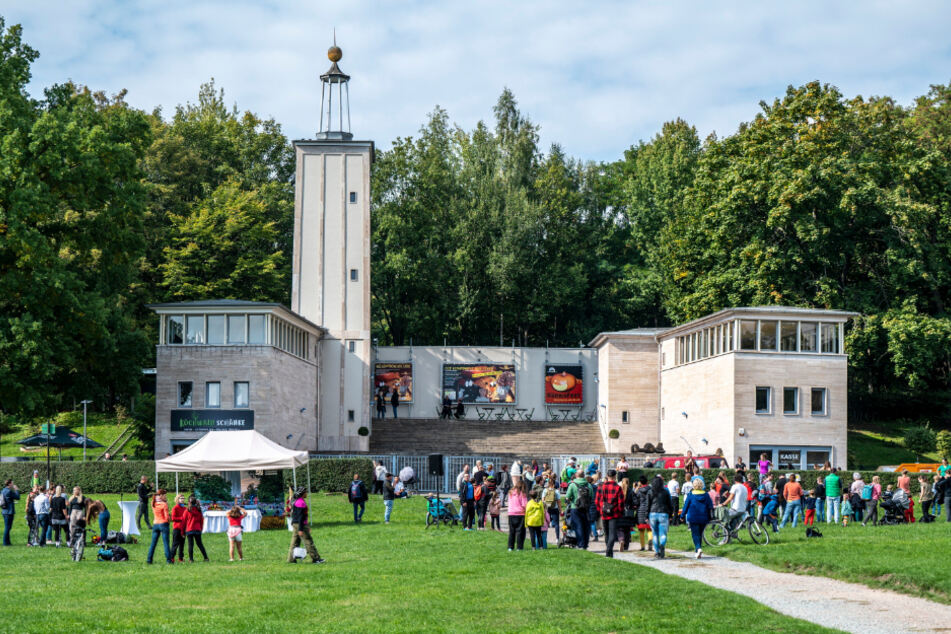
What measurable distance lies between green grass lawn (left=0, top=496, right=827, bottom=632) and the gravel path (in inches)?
28.1

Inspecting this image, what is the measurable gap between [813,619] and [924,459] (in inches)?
1580

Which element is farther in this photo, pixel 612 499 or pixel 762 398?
pixel 762 398

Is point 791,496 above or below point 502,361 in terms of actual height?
below

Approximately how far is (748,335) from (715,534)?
21.2m

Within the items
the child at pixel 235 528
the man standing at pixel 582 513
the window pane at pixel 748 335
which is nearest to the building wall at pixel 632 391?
the window pane at pixel 748 335

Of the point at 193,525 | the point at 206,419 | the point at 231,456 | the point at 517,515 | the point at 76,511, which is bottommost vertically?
the point at 193,525

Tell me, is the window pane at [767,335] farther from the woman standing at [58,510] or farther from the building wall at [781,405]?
the woman standing at [58,510]

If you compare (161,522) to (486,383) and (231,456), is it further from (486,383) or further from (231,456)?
(486,383)

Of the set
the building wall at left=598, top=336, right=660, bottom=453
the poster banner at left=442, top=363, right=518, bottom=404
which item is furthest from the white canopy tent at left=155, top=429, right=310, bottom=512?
the poster banner at left=442, top=363, right=518, bottom=404

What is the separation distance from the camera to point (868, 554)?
21.6 meters

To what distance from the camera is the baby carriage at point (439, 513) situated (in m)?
31.7

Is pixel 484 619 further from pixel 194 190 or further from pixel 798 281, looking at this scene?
pixel 194 190

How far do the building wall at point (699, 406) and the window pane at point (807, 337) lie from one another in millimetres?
3155

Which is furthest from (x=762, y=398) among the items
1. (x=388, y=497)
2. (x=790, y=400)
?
(x=388, y=497)
